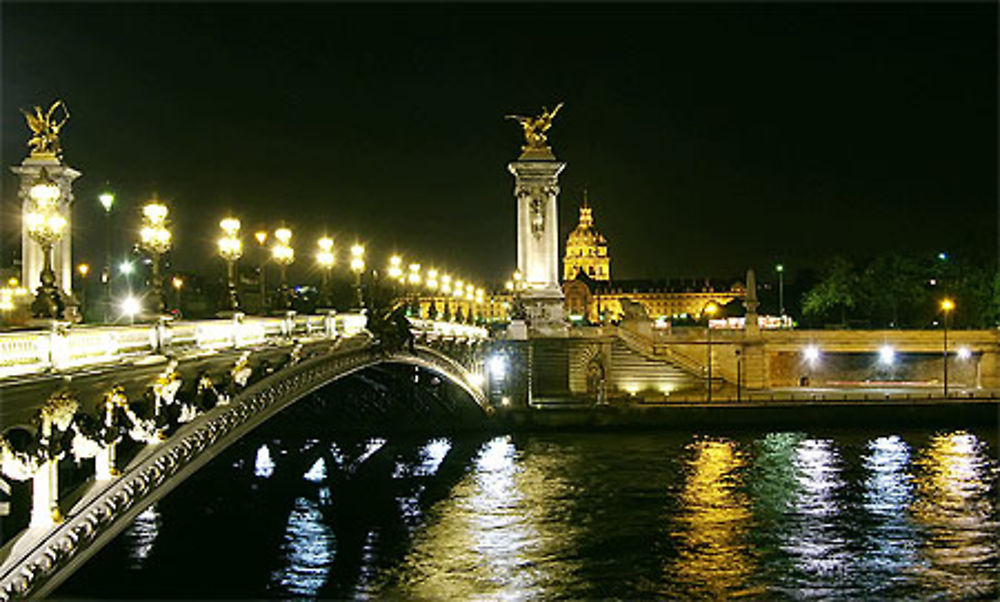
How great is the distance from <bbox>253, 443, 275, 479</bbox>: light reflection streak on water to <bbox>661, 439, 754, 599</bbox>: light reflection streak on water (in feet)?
41.6

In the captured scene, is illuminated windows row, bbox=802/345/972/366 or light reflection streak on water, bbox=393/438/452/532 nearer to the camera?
light reflection streak on water, bbox=393/438/452/532

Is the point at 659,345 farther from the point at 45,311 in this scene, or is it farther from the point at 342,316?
the point at 45,311

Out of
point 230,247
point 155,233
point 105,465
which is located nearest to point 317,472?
point 230,247

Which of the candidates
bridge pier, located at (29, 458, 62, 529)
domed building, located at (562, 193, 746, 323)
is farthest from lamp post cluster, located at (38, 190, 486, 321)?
domed building, located at (562, 193, 746, 323)

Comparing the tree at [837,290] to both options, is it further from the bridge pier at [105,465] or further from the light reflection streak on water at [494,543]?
the bridge pier at [105,465]

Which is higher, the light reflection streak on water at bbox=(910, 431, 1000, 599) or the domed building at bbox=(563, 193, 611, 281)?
the domed building at bbox=(563, 193, 611, 281)

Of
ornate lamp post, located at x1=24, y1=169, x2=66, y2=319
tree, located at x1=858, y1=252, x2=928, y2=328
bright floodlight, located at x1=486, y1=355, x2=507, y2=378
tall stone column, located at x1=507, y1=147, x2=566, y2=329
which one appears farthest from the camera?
tree, located at x1=858, y1=252, x2=928, y2=328

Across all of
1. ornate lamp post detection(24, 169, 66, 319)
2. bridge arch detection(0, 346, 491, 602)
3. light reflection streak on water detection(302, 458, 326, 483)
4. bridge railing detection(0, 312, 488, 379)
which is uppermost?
ornate lamp post detection(24, 169, 66, 319)

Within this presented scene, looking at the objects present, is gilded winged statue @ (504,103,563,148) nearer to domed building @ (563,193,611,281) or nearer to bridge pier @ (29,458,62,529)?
bridge pier @ (29,458,62,529)

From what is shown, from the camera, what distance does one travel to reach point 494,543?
26.7m

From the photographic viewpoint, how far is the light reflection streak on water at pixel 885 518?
24156 millimetres

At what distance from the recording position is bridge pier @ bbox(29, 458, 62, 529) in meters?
12.6

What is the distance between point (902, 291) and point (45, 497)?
7480 centimetres

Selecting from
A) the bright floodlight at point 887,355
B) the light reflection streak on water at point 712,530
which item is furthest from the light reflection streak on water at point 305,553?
the bright floodlight at point 887,355
